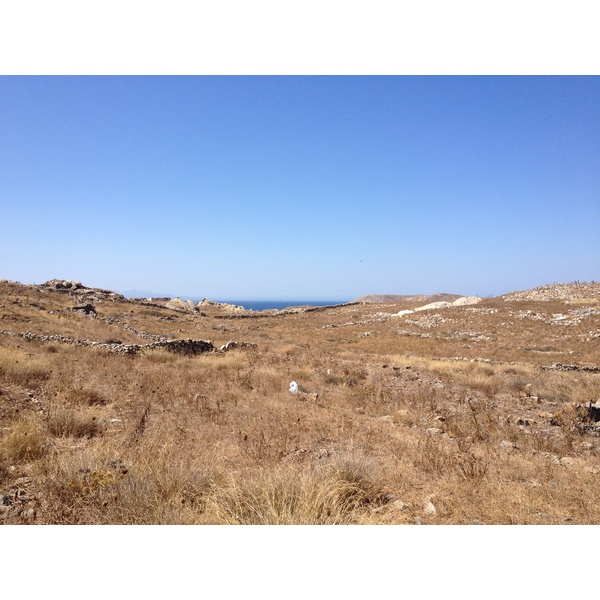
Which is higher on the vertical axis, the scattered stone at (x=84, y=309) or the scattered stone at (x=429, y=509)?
the scattered stone at (x=84, y=309)

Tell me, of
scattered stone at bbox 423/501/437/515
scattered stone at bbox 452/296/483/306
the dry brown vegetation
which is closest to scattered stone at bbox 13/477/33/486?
the dry brown vegetation

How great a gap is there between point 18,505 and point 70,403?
3.67m

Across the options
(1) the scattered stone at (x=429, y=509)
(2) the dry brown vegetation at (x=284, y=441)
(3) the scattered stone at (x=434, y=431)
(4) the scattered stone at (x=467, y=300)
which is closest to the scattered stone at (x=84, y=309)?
(2) the dry brown vegetation at (x=284, y=441)

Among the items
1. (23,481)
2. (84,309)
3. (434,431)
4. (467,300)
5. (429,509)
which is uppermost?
(84,309)

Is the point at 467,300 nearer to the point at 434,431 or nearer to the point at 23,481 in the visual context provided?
the point at 434,431

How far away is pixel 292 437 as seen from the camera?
548 centimetres

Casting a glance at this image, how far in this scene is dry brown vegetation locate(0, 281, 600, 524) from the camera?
313 centimetres

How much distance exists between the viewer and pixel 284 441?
5.21 m

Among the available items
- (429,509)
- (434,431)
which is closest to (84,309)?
(434,431)

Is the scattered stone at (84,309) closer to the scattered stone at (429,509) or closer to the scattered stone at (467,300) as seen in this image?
the scattered stone at (429,509)

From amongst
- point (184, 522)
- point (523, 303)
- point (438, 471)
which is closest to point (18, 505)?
point (184, 522)

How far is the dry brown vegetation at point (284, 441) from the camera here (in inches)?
123
